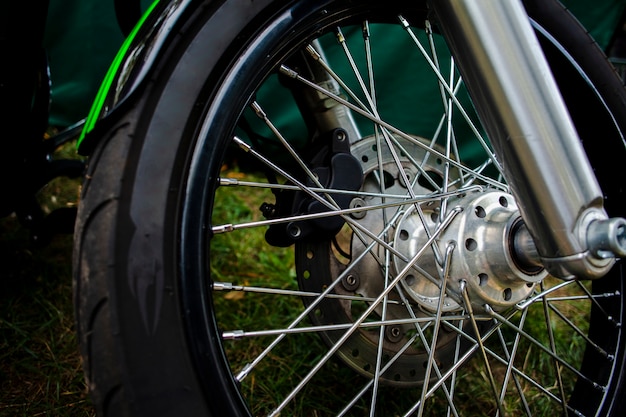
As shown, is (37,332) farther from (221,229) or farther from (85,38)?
(85,38)

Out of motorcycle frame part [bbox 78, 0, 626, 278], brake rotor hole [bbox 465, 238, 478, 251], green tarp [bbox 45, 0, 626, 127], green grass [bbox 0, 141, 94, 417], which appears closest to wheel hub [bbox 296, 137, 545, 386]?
brake rotor hole [bbox 465, 238, 478, 251]

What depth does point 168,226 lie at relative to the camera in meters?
0.59

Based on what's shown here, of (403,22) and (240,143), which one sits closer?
(240,143)

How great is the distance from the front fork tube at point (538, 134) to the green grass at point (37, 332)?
31.5 inches

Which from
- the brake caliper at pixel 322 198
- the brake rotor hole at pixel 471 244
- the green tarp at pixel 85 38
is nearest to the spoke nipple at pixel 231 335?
the brake caliper at pixel 322 198

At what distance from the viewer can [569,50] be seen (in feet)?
3.02

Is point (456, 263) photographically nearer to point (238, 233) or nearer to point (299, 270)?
point (299, 270)

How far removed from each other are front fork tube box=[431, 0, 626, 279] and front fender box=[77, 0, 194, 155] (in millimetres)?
310

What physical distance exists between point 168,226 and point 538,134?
399mm

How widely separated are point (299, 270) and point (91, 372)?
16.3 inches

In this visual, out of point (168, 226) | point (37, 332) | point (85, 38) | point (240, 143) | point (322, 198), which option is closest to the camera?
point (168, 226)

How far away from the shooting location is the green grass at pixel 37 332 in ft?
3.36

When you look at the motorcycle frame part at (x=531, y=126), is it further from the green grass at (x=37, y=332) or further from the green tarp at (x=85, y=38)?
the green tarp at (x=85, y=38)

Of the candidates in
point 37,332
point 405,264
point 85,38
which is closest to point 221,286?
point 405,264
